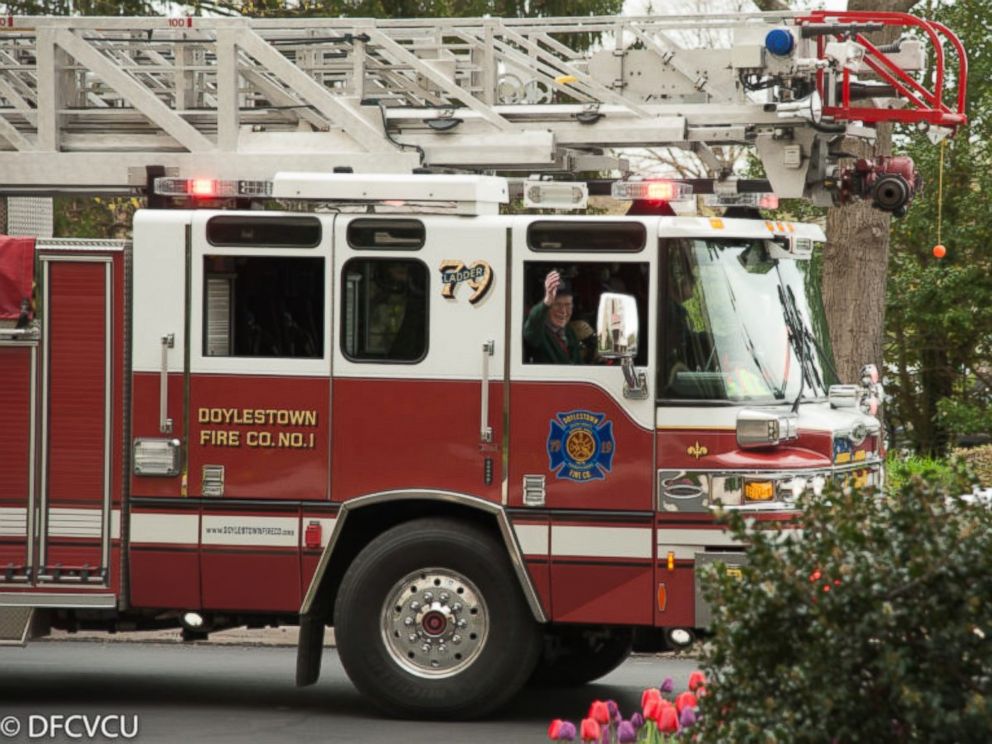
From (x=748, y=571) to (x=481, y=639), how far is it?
4.28 m

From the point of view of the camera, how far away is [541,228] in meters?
9.57

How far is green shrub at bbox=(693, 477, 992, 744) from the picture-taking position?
5.14 m

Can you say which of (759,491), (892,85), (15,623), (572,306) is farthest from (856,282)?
(15,623)

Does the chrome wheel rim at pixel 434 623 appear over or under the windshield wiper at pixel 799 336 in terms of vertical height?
under

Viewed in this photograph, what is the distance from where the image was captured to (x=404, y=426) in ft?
31.6

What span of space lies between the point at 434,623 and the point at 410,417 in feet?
3.45

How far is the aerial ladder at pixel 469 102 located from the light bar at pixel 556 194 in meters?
0.49

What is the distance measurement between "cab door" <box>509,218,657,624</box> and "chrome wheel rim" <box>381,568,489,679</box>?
1.28 ft

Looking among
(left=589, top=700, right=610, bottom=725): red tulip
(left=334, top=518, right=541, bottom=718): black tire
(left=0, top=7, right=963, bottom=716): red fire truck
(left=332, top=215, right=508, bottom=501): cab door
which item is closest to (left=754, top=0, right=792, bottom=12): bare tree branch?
(left=0, top=7, right=963, bottom=716): red fire truck

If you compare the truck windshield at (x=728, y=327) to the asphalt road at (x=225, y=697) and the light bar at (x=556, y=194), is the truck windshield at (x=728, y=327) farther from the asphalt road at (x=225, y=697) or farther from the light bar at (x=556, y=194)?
the asphalt road at (x=225, y=697)

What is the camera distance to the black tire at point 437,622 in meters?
9.52

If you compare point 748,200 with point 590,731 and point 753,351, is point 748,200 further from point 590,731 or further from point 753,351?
point 590,731

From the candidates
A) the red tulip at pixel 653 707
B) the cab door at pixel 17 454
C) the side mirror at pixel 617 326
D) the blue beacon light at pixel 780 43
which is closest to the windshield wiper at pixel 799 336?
the side mirror at pixel 617 326

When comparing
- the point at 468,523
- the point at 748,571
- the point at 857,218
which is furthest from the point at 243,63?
the point at 857,218
